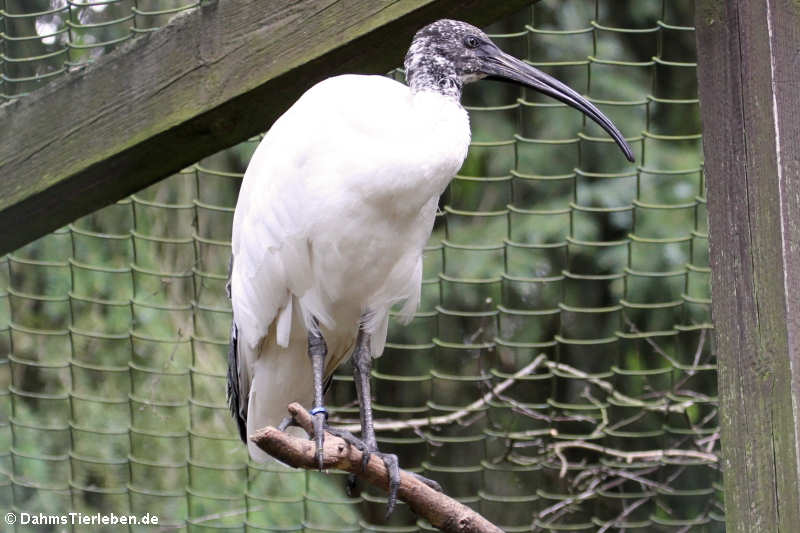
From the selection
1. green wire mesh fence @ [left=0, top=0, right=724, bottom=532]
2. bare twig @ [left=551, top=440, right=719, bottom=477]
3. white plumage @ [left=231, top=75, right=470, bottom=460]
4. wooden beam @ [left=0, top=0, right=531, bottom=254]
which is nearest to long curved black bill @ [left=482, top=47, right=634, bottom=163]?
white plumage @ [left=231, top=75, right=470, bottom=460]

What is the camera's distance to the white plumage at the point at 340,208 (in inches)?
74.9

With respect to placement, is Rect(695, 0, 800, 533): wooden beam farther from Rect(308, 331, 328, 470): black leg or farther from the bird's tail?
the bird's tail

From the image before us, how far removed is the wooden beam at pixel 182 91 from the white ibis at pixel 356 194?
174 millimetres

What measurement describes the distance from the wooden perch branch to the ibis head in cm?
63

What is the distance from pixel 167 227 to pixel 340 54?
2118 millimetres

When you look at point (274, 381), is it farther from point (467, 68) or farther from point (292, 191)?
point (467, 68)

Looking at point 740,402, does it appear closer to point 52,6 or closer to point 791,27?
point 791,27

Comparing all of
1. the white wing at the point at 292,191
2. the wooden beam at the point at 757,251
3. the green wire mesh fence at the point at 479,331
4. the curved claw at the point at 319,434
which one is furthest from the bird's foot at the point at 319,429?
the green wire mesh fence at the point at 479,331

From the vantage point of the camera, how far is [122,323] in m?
3.52

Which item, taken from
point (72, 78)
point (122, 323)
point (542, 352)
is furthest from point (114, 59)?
point (542, 352)

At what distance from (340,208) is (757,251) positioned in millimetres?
795

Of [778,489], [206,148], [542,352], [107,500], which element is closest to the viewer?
[778,489]

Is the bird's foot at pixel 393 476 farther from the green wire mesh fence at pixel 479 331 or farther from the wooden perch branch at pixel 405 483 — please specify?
the green wire mesh fence at pixel 479 331

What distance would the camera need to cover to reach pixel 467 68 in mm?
2004
